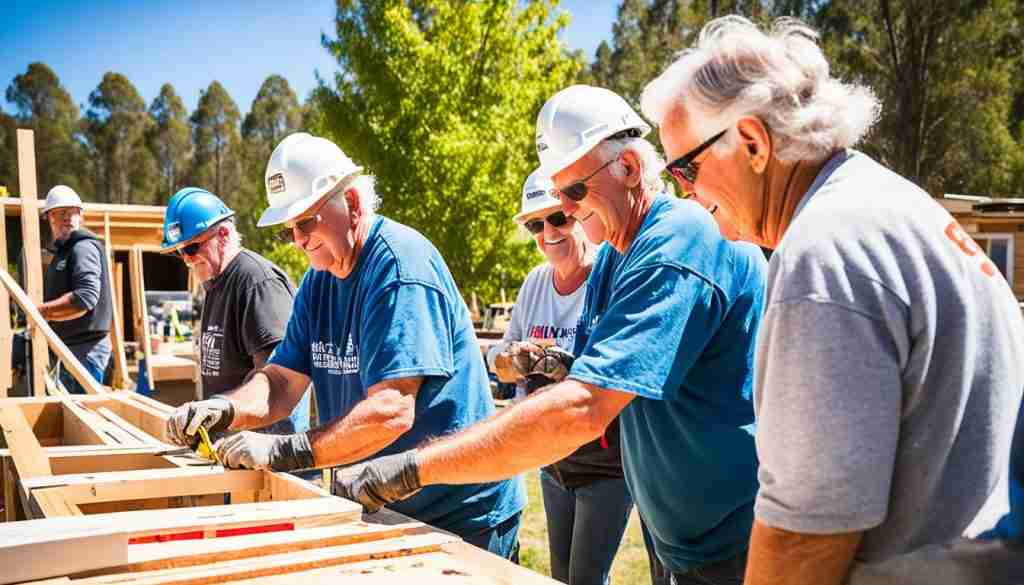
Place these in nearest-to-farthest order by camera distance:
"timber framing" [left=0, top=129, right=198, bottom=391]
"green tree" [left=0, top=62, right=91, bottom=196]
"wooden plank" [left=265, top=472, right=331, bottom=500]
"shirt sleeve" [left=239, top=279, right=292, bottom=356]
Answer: "wooden plank" [left=265, top=472, right=331, bottom=500] < "shirt sleeve" [left=239, top=279, right=292, bottom=356] < "timber framing" [left=0, top=129, right=198, bottom=391] < "green tree" [left=0, top=62, right=91, bottom=196]

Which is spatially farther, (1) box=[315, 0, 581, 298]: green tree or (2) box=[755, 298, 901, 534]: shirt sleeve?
(1) box=[315, 0, 581, 298]: green tree

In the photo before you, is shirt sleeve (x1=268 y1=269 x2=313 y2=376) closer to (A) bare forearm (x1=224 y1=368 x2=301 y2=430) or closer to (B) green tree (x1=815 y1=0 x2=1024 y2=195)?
(A) bare forearm (x1=224 y1=368 x2=301 y2=430)

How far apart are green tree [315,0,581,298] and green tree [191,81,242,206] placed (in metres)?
43.0

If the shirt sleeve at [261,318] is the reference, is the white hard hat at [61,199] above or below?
above

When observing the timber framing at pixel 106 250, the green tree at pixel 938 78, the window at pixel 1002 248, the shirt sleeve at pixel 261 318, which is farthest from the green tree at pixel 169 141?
the shirt sleeve at pixel 261 318

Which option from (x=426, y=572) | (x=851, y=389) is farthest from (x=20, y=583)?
(x=851, y=389)

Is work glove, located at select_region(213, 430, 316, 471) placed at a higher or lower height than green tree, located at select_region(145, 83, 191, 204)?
lower

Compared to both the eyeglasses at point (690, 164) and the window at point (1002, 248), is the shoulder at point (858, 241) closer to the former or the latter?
the eyeglasses at point (690, 164)

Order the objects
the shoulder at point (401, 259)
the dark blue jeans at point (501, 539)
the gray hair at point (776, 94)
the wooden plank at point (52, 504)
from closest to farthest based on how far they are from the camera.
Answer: the gray hair at point (776, 94) < the wooden plank at point (52, 504) < the shoulder at point (401, 259) < the dark blue jeans at point (501, 539)

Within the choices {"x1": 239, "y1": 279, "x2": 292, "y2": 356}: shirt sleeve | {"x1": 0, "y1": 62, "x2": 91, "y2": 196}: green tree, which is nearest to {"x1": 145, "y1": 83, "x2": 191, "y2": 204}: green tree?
{"x1": 0, "y1": 62, "x2": 91, "y2": 196}: green tree

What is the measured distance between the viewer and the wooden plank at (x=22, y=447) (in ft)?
10.3

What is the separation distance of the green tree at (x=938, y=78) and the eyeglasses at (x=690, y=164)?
90.2ft

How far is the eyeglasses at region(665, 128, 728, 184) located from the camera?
1647 mm

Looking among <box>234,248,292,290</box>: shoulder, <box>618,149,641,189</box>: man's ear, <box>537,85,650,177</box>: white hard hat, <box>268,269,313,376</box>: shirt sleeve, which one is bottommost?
<box>268,269,313,376</box>: shirt sleeve
